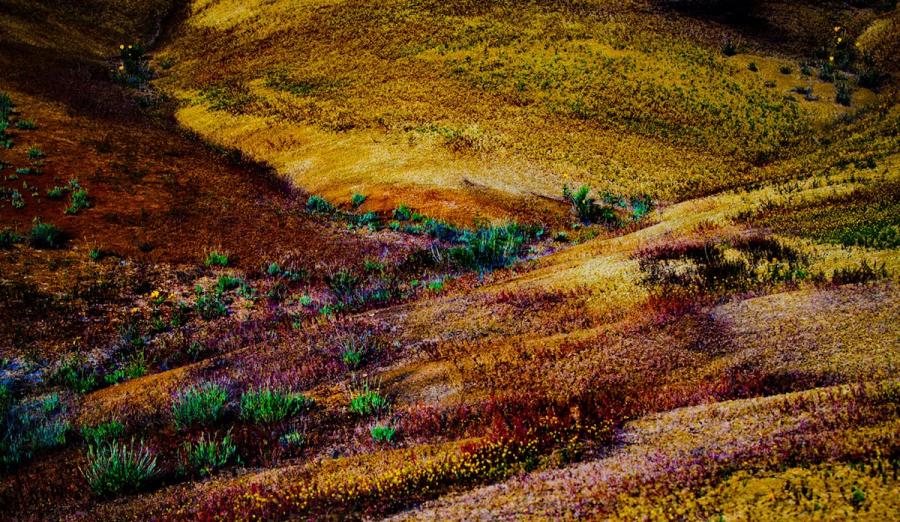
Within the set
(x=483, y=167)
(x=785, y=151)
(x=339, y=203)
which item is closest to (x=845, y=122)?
(x=785, y=151)

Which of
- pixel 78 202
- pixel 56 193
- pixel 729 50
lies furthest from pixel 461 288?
pixel 729 50

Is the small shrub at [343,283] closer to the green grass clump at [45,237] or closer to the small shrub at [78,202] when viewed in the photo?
the green grass clump at [45,237]

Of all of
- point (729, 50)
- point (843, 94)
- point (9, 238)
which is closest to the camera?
point (9, 238)

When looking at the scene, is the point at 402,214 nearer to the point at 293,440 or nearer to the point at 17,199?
the point at 17,199

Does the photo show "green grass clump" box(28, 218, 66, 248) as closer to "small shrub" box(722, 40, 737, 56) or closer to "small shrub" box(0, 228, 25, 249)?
"small shrub" box(0, 228, 25, 249)

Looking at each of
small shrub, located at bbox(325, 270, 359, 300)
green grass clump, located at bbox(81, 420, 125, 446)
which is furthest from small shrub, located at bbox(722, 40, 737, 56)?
green grass clump, located at bbox(81, 420, 125, 446)

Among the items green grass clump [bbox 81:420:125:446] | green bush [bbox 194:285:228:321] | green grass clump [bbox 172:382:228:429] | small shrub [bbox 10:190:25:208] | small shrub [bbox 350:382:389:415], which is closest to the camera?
small shrub [bbox 350:382:389:415]

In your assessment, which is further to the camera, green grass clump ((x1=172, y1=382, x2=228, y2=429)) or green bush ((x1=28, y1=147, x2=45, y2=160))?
green bush ((x1=28, y1=147, x2=45, y2=160))
